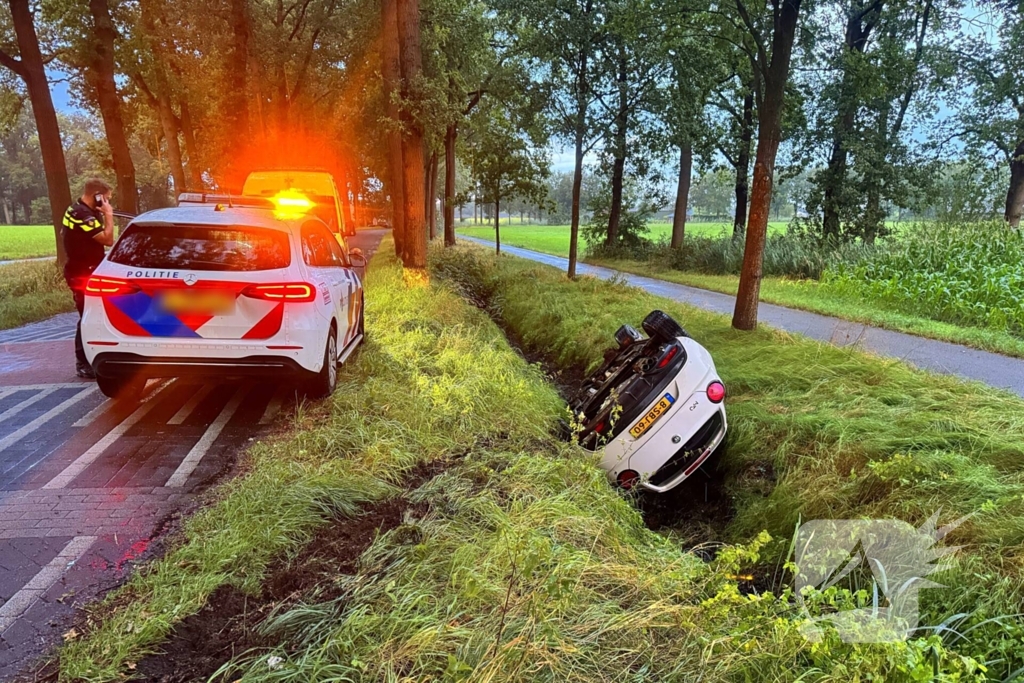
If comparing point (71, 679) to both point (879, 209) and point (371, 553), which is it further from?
point (879, 209)

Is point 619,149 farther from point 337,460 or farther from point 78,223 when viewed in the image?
point 337,460

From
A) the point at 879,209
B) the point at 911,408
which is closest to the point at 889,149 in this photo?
the point at 879,209

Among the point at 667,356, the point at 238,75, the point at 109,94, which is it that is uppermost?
the point at 238,75

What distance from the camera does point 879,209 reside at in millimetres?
18891

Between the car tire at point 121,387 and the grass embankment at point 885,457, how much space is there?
5.52m

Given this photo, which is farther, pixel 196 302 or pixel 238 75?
pixel 238 75

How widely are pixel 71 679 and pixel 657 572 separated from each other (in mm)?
2511

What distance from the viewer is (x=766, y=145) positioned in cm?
725

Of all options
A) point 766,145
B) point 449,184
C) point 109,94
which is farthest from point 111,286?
point 449,184

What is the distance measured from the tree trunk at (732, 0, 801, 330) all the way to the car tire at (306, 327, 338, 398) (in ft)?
17.3

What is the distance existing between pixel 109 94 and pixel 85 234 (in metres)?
10.3

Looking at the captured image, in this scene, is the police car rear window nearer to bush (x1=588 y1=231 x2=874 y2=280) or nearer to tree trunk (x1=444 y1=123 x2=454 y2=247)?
bush (x1=588 y1=231 x2=874 y2=280)

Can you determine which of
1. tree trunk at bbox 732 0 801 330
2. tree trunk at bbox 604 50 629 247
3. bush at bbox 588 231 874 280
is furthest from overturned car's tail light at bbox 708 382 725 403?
bush at bbox 588 231 874 280

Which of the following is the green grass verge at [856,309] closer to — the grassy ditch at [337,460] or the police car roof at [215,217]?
the grassy ditch at [337,460]
